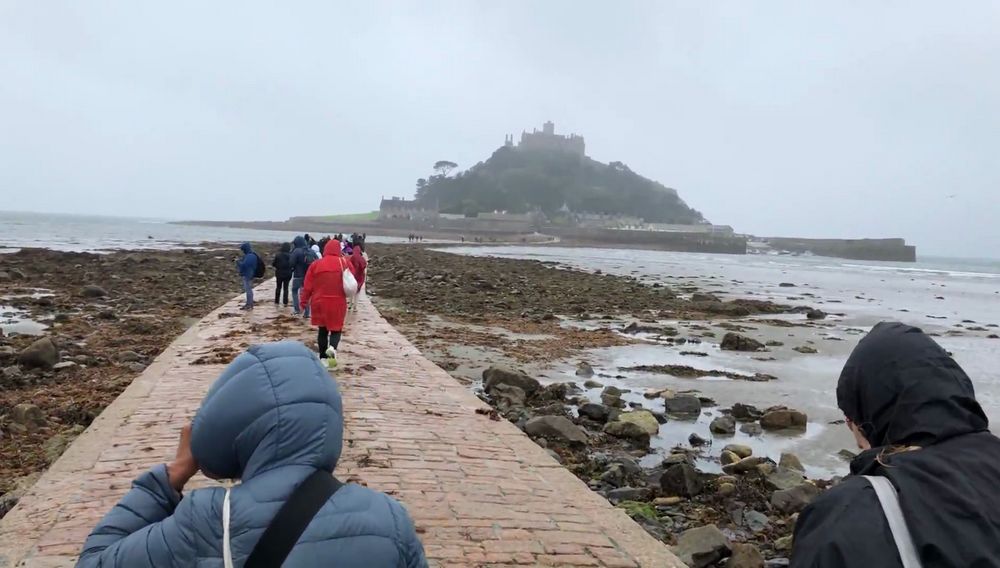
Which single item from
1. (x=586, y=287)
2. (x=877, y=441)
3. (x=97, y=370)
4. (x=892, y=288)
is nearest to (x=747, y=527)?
(x=877, y=441)

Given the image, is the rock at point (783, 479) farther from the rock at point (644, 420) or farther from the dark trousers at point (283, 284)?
the dark trousers at point (283, 284)

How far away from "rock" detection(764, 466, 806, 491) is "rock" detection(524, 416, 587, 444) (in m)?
1.74

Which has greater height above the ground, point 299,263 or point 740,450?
point 299,263

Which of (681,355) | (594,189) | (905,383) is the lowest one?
(681,355)

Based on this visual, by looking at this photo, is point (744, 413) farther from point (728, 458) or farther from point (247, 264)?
point (247, 264)

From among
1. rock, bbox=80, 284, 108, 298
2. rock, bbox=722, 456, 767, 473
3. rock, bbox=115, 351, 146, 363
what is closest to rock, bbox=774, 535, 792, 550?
rock, bbox=722, 456, 767, 473

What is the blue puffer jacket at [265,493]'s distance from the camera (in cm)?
158

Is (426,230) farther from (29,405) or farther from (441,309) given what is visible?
(29,405)

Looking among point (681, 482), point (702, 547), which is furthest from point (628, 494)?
point (702, 547)

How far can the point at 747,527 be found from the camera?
16.9ft

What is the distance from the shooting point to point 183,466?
70.1 inches

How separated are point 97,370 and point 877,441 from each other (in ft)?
30.6

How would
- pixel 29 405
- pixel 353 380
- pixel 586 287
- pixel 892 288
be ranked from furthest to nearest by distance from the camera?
pixel 892 288, pixel 586 287, pixel 353 380, pixel 29 405

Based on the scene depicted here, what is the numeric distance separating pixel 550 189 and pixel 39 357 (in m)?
148
